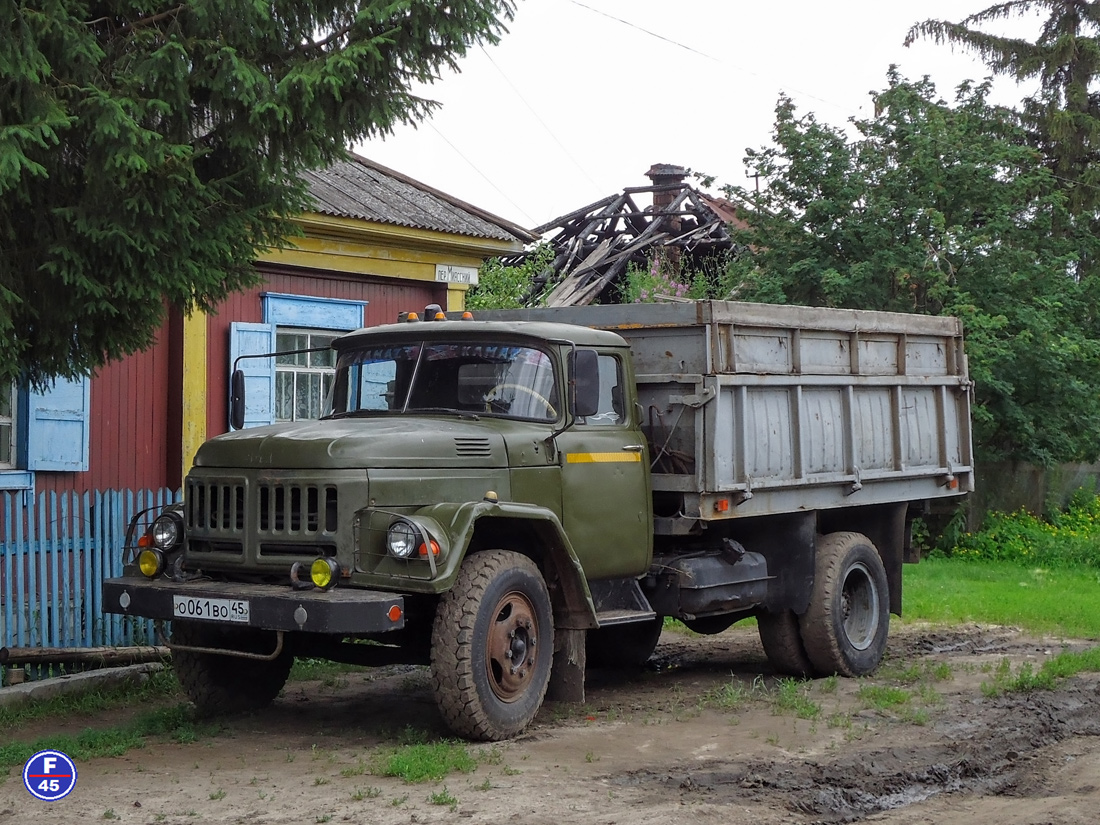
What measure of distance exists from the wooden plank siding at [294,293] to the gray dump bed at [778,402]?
3.50 meters

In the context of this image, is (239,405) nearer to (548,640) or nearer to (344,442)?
(344,442)

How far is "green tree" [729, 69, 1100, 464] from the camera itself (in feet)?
59.3

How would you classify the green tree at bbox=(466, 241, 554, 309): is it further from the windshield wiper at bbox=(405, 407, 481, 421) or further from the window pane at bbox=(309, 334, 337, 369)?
the windshield wiper at bbox=(405, 407, 481, 421)

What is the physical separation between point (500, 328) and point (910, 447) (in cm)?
422

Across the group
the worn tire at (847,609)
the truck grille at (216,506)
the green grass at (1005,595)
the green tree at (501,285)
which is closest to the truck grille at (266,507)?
the truck grille at (216,506)

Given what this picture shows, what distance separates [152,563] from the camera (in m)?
7.92

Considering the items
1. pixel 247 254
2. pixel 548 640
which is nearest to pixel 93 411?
pixel 247 254

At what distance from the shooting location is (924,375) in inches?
445

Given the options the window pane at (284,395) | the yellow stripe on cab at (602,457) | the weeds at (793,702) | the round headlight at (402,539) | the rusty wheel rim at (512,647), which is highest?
the window pane at (284,395)

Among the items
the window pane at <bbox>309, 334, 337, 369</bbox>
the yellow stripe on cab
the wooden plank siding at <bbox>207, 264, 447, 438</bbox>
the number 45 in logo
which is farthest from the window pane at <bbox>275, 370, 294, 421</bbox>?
the number 45 in logo

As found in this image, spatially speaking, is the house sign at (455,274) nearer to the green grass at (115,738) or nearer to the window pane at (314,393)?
the window pane at (314,393)

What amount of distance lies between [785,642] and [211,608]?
4.56m

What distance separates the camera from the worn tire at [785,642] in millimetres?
10055

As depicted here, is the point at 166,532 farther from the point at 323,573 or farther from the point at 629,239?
the point at 629,239
